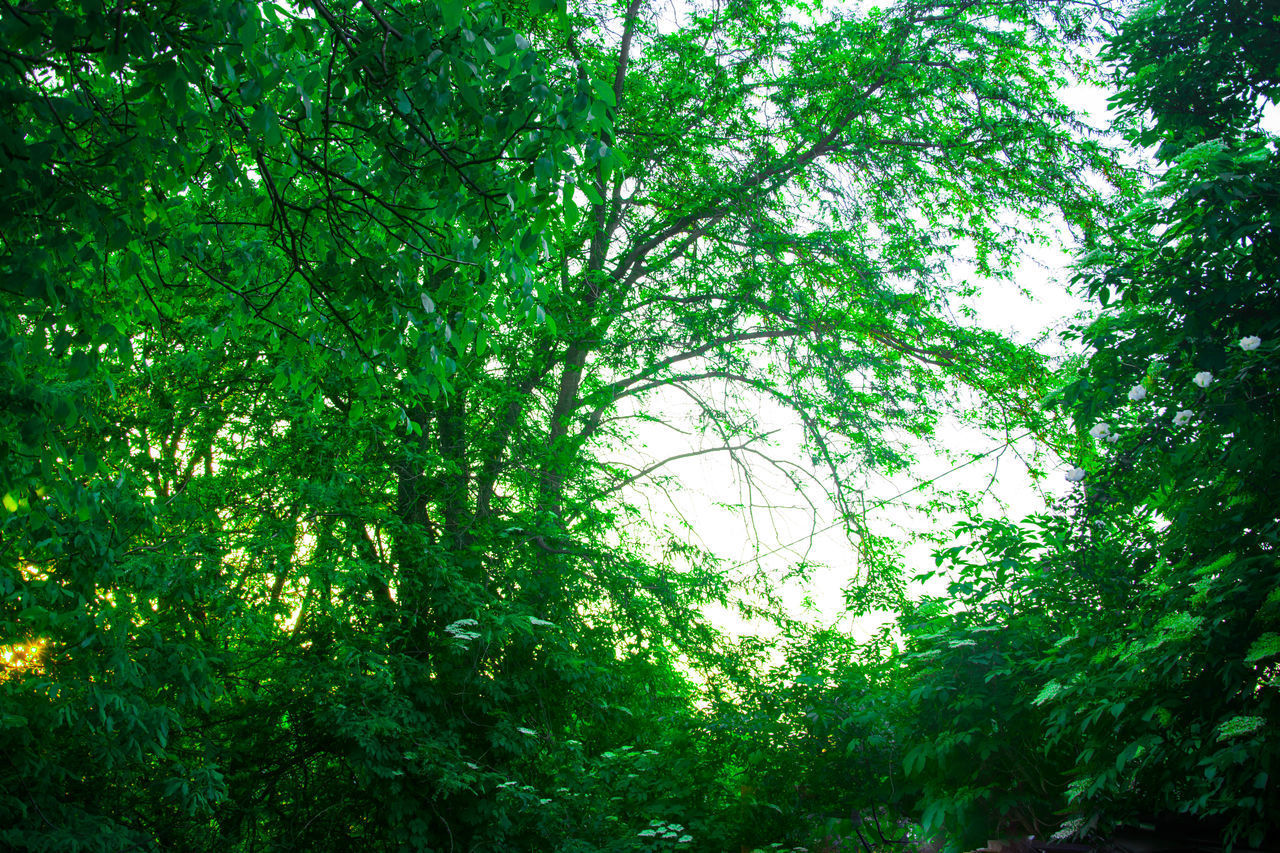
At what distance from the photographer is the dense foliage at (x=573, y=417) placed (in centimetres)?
286

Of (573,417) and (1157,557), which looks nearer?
(1157,557)

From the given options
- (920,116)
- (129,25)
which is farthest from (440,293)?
(920,116)

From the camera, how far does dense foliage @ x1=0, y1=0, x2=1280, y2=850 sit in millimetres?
2861

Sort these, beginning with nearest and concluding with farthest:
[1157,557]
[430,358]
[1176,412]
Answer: [430,358]
[1176,412]
[1157,557]

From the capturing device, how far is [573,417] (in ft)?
24.0

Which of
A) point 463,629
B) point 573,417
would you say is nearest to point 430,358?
point 463,629

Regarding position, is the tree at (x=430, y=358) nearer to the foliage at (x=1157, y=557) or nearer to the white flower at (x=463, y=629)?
the white flower at (x=463, y=629)

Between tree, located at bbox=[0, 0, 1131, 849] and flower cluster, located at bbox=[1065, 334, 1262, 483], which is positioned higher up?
tree, located at bbox=[0, 0, 1131, 849]

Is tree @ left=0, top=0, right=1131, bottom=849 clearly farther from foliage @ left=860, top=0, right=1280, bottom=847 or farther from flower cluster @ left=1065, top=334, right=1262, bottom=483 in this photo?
flower cluster @ left=1065, top=334, right=1262, bottom=483

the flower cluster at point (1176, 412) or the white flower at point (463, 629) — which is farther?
the white flower at point (463, 629)

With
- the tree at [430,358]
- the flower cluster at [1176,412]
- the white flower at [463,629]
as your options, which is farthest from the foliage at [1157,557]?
the white flower at [463,629]

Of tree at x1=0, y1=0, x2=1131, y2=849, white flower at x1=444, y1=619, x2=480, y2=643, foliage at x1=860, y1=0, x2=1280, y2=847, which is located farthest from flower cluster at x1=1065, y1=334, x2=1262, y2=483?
white flower at x1=444, y1=619, x2=480, y2=643

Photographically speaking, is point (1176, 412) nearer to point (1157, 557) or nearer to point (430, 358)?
point (1157, 557)

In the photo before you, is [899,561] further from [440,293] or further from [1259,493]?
[440,293]
